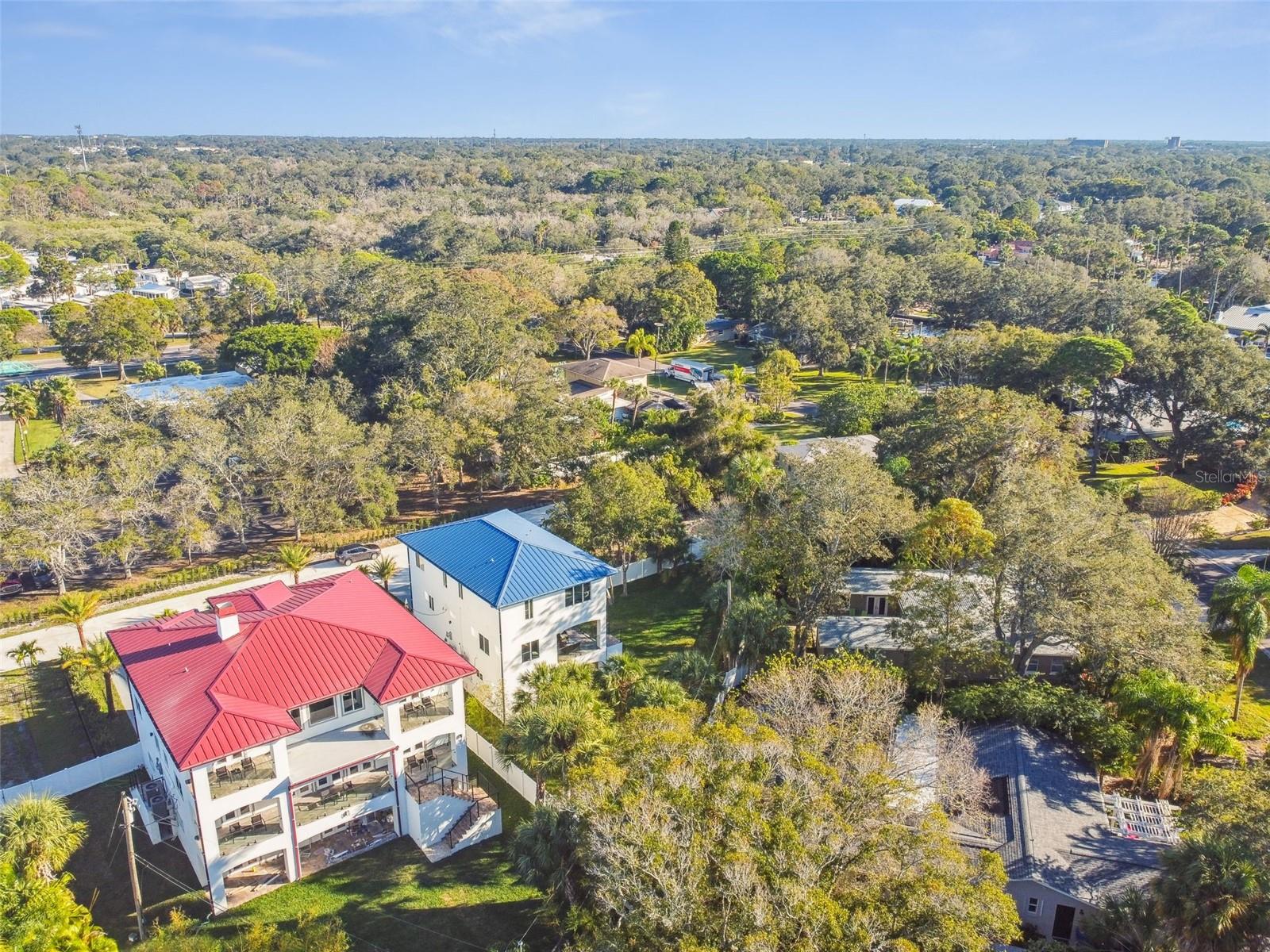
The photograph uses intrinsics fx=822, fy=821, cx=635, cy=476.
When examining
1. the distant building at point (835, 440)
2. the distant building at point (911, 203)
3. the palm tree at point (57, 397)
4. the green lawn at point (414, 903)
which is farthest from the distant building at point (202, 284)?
the distant building at point (911, 203)

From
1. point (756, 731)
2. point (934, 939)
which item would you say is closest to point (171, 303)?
point (756, 731)

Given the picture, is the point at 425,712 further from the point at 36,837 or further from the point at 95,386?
the point at 95,386

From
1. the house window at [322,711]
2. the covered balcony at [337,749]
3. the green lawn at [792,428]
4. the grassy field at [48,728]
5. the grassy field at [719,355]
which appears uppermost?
the grassy field at [719,355]

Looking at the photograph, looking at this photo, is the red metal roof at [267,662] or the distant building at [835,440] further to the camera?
the distant building at [835,440]

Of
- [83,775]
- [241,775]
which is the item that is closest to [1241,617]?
[241,775]

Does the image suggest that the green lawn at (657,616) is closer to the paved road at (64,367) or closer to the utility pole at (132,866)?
the utility pole at (132,866)

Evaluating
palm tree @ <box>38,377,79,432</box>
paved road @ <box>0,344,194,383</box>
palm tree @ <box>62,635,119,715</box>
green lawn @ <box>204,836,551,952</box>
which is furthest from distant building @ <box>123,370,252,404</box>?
green lawn @ <box>204,836,551,952</box>
